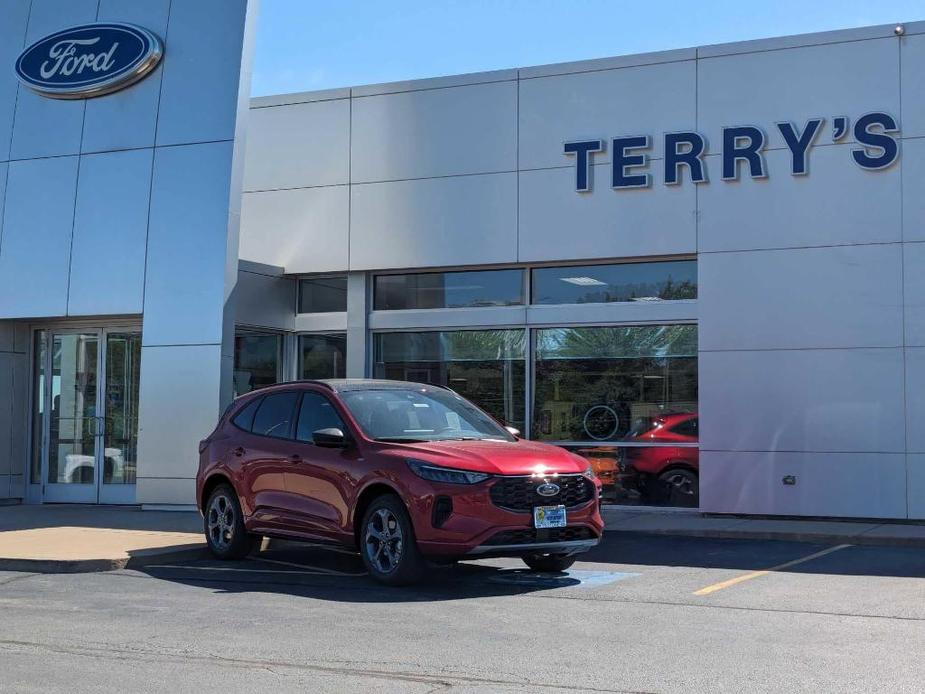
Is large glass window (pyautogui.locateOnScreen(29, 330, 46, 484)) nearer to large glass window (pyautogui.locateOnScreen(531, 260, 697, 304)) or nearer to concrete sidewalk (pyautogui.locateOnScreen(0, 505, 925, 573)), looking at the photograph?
concrete sidewalk (pyautogui.locateOnScreen(0, 505, 925, 573))

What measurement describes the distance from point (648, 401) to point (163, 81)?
323 inches

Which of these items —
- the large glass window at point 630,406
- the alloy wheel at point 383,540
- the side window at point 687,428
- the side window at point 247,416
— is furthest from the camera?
the large glass window at point 630,406

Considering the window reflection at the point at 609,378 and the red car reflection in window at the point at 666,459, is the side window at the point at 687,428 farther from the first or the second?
the window reflection at the point at 609,378

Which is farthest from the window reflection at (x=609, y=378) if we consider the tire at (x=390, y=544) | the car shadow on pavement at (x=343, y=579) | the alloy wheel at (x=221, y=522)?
the tire at (x=390, y=544)

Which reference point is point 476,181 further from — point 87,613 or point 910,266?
point 87,613

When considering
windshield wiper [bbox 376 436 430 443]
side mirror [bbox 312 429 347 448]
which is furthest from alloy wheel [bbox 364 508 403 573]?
side mirror [bbox 312 429 347 448]

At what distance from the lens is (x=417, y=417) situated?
1138cm

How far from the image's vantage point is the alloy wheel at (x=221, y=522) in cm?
1238

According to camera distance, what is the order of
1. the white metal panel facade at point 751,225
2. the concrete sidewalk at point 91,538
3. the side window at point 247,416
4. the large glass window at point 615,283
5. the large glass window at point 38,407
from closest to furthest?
the concrete sidewalk at point 91,538 → the side window at point 247,416 → the white metal panel facade at point 751,225 → the large glass window at point 615,283 → the large glass window at point 38,407

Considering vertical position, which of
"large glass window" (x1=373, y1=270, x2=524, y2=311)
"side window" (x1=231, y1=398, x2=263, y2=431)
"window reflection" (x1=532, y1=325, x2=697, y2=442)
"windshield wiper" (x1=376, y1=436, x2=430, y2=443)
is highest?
"large glass window" (x1=373, y1=270, x2=524, y2=311)

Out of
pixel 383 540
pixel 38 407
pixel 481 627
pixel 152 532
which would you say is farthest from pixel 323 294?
pixel 481 627

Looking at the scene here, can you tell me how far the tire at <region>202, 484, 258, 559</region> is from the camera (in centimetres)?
1223

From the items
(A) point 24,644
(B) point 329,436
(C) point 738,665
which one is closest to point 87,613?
(A) point 24,644

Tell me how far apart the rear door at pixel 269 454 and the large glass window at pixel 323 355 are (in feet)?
21.5
